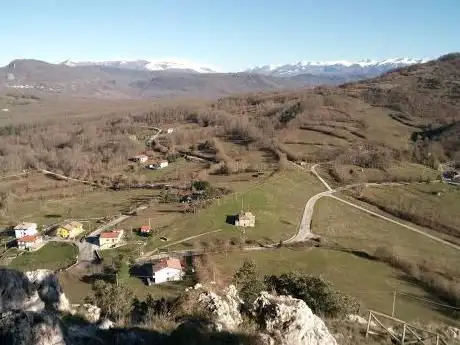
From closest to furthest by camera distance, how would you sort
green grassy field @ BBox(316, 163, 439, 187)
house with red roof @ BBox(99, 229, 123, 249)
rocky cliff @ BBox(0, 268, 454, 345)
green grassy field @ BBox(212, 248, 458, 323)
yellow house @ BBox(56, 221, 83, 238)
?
rocky cliff @ BBox(0, 268, 454, 345), green grassy field @ BBox(212, 248, 458, 323), house with red roof @ BBox(99, 229, 123, 249), yellow house @ BBox(56, 221, 83, 238), green grassy field @ BBox(316, 163, 439, 187)

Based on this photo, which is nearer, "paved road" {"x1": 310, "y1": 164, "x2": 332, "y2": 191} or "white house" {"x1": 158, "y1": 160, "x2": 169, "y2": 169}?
"paved road" {"x1": 310, "y1": 164, "x2": 332, "y2": 191}

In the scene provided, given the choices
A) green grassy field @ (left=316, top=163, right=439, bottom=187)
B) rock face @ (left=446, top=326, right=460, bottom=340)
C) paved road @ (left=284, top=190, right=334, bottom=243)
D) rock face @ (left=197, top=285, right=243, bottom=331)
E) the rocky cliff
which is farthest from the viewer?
green grassy field @ (left=316, top=163, right=439, bottom=187)

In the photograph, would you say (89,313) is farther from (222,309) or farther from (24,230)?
(24,230)

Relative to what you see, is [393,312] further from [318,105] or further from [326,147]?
[318,105]

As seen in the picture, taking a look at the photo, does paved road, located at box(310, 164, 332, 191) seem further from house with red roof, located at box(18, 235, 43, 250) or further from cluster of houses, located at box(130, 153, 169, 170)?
house with red roof, located at box(18, 235, 43, 250)

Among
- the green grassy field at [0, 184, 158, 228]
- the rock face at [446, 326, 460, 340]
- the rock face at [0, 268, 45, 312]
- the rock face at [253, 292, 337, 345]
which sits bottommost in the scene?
the green grassy field at [0, 184, 158, 228]

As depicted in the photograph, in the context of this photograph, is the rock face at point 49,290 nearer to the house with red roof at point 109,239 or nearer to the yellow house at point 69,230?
the house with red roof at point 109,239

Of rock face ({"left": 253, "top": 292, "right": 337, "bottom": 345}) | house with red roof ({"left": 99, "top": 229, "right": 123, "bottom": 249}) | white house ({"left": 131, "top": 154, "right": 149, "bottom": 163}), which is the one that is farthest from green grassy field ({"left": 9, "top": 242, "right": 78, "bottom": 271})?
white house ({"left": 131, "top": 154, "right": 149, "bottom": 163})
